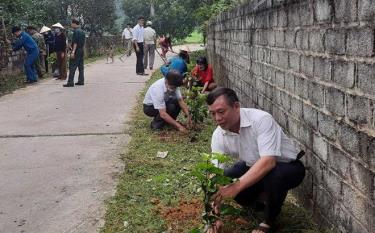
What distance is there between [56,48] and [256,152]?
11610 mm

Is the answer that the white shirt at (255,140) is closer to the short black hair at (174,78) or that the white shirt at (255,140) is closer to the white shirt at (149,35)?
the short black hair at (174,78)

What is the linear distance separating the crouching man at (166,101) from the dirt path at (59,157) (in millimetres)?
576

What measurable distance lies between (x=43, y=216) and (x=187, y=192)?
129cm

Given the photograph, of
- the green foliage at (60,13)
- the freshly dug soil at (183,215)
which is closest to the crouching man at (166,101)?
the freshly dug soil at (183,215)

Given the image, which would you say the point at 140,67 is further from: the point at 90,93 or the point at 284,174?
the point at 284,174

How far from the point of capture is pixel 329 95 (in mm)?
3211

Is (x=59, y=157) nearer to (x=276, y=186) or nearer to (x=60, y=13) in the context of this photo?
(x=276, y=186)

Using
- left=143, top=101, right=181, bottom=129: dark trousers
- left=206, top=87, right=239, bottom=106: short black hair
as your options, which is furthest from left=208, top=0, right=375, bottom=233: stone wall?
left=143, top=101, right=181, bottom=129: dark trousers

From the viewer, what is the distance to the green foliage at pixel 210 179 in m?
3.05

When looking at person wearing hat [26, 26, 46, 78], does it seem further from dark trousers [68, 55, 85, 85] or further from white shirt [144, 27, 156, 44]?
white shirt [144, 27, 156, 44]

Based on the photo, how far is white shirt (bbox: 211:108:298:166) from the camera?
3.34 m

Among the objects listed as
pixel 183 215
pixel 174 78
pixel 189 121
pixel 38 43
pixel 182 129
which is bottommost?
pixel 183 215

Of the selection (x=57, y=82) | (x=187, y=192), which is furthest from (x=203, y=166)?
(x=57, y=82)

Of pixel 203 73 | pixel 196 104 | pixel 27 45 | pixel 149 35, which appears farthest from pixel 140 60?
pixel 196 104
